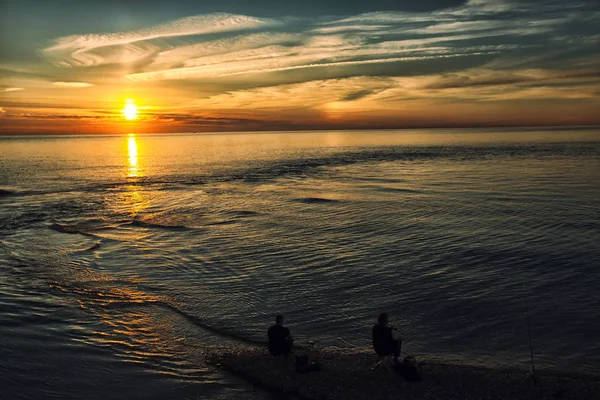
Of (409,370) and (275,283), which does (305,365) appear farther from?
(275,283)

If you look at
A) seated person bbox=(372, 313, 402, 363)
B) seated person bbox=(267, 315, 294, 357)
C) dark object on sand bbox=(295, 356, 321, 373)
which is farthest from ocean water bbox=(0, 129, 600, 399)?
seated person bbox=(372, 313, 402, 363)

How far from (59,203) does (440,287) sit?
1614 inches

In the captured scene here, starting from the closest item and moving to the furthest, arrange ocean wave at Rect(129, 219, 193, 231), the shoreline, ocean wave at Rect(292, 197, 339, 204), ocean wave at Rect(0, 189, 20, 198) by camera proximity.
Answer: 1. the shoreline
2. ocean wave at Rect(129, 219, 193, 231)
3. ocean wave at Rect(292, 197, 339, 204)
4. ocean wave at Rect(0, 189, 20, 198)

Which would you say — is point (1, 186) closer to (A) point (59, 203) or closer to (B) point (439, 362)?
(A) point (59, 203)

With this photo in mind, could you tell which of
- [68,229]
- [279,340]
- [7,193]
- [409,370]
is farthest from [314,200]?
[7,193]

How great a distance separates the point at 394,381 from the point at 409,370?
0.51 m

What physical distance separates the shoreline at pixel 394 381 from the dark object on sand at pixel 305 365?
0.36ft

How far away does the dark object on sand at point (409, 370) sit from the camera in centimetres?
1202

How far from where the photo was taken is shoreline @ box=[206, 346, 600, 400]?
11.4 metres

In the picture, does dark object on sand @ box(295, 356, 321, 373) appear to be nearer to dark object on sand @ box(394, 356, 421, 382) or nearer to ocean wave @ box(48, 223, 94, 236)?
dark object on sand @ box(394, 356, 421, 382)

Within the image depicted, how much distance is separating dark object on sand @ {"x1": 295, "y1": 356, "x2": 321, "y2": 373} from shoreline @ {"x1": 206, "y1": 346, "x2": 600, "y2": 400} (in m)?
0.11

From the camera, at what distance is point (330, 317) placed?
17453 millimetres

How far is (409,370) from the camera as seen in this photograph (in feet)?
39.8

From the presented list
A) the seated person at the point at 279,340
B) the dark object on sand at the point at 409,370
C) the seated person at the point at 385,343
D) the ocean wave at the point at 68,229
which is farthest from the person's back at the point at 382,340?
the ocean wave at the point at 68,229
